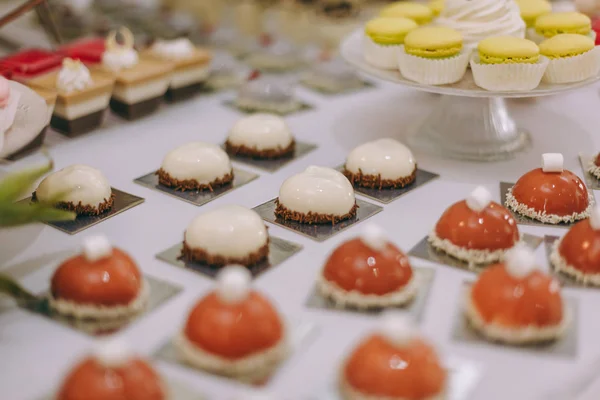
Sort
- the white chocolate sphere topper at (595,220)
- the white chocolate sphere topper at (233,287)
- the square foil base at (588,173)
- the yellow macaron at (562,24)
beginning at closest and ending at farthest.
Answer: the white chocolate sphere topper at (233,287) < the white chocolate sphere topper at (595,220) < the square foil base at (588,173) < the yellow macaron at (562,24)

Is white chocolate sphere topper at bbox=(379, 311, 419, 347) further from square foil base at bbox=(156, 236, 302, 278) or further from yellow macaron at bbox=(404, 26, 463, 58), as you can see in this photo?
A: yellow macaron at bbox=(404, 26, 463, 58)

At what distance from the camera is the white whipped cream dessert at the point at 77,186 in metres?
1.78

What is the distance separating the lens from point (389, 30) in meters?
2.13

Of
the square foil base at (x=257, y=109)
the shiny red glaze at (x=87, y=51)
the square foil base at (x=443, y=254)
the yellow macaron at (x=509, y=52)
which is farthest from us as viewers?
the square foil base at (x=257, y=109)

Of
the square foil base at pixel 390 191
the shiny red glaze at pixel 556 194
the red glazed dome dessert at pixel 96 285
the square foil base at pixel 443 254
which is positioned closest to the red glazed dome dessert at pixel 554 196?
the shiny red glaze at pixel 556 194

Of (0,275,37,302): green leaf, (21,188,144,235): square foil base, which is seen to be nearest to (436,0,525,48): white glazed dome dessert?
(21,188,144,235): square foil base

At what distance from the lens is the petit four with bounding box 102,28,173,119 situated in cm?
243

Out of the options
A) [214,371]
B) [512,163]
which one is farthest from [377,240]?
[512,163]

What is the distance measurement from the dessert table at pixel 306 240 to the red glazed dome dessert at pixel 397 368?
106 millimetres

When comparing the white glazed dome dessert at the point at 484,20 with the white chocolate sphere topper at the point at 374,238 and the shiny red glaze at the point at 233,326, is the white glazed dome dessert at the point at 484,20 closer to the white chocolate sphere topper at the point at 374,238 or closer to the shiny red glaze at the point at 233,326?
the white chocolate sphere topper at the point at 374,238

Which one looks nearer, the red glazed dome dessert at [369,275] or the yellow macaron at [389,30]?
the red glazed dome dessert at [369,275]

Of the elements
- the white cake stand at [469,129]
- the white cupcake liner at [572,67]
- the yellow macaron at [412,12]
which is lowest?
the white cake stand at [469,129]

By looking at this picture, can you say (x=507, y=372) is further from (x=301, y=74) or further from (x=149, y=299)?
(x=301, y=74)

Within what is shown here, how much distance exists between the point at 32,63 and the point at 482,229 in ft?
5.34
